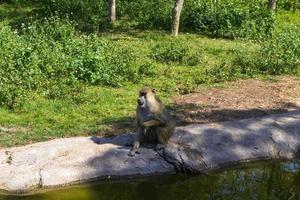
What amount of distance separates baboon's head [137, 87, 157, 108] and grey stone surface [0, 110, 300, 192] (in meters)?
0.72

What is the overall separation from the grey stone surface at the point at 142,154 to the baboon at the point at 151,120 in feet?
0.65

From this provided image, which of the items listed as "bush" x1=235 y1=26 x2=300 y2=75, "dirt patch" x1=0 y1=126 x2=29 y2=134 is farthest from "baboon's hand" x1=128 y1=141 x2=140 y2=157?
"bush" x1=235 y1=26 x2=300 y2=75

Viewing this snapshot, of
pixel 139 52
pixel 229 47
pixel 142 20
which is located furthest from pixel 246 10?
pixel 139 52

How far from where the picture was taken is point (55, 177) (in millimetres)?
8383

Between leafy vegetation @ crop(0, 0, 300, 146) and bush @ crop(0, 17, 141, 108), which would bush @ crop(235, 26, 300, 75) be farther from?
bush @ crop(0, 17, 141, 108)

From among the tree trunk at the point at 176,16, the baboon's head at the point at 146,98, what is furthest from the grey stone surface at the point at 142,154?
the tree trunk at the point at 176,16

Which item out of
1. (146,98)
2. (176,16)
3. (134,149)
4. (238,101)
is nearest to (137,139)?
(134,149)

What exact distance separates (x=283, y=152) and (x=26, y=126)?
4759 mm

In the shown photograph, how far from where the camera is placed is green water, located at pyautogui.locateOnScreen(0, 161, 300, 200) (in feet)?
26.8

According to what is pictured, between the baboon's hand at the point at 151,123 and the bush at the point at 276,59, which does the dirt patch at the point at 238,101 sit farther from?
the baboon's hand at the point at 151,123

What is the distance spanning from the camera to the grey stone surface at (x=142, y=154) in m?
8.45

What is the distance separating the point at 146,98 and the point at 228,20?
10.2 m

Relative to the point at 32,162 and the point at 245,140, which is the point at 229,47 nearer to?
the point at 245,140

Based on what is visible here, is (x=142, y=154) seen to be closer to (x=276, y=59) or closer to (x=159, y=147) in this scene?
(x=159, y=147)
